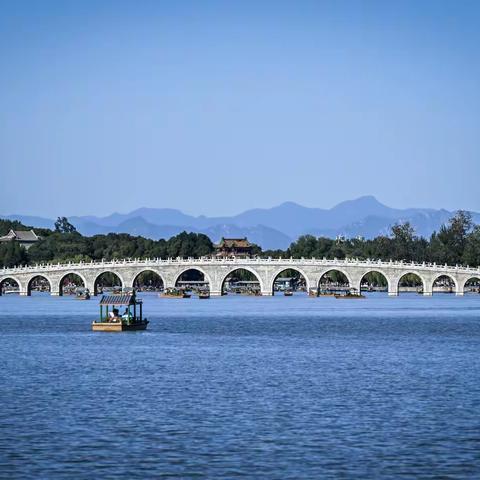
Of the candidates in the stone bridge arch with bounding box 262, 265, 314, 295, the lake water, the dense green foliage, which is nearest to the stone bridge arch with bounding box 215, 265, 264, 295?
the stone bridge arch with bounding box 262, 265, 314, 295

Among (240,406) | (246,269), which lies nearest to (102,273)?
(246,269)

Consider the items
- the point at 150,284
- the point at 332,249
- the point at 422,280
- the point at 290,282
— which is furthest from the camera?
the point at 290,282

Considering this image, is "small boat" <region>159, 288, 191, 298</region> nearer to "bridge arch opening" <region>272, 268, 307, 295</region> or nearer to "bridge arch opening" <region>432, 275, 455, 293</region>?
"bridge arch opening" <region>432, 275, 455, 293</region>

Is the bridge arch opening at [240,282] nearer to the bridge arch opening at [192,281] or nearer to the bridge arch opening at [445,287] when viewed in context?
the bridge arch opening at [192,281]

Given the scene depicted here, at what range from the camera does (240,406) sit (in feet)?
112

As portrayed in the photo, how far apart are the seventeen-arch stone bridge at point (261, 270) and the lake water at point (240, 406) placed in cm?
6073

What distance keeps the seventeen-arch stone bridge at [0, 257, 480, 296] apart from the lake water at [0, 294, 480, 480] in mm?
60734

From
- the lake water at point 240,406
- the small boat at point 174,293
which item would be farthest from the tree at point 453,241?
the lake water at point 240,406

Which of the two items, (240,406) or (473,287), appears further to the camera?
(473,287)

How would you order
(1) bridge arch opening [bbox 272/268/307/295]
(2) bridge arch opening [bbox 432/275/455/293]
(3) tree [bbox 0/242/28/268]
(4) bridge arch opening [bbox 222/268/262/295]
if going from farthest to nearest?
(1) bridge arch opening [bbox 272/268/307/295], (3) tree [bbox 0/242/28/268], (4) bridge arch opening [bbox 222/268/262/295], (2) bridge arch opening [bbox 432/275/455/293]

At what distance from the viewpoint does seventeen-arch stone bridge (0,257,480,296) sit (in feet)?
410

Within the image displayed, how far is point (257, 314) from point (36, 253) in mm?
106546

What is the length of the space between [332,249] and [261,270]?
55205mm

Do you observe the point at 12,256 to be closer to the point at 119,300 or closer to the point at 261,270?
the point at 261,270
